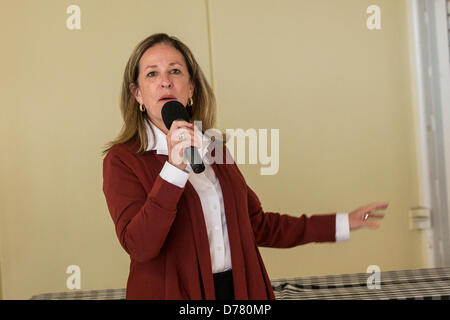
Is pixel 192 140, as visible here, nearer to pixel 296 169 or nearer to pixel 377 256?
pixel 296 169

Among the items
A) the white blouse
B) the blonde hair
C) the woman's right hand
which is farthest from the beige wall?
the woman's right hand

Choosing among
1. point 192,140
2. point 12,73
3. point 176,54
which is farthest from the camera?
point 12,73

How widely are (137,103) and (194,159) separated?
391 millimetres

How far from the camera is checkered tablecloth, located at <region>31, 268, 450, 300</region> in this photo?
1.85 m

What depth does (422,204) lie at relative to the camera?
2598 millimetres

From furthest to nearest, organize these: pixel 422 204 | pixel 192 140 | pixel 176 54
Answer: pixel 422 204, pixel 176 54, pixel 192 140

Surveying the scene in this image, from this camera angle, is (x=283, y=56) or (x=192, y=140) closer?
(x=192, y=140)

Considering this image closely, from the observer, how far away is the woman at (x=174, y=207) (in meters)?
1.10

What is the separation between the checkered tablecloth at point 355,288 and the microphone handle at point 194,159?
99 centimetres

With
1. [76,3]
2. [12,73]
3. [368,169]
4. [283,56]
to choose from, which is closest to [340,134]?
[368,169]

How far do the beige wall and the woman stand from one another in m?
1.11

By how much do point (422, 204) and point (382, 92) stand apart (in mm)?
564

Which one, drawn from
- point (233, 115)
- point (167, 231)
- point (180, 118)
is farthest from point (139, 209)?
point (233, 115)

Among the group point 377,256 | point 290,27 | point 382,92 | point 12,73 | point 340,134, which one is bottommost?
point 377,256
